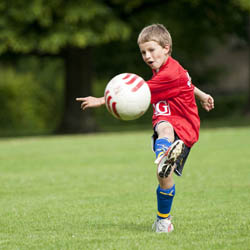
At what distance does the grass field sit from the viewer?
5.44 metres

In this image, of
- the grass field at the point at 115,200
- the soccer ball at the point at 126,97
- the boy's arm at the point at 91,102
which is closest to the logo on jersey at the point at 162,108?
the soccer ball at the point at 126,97

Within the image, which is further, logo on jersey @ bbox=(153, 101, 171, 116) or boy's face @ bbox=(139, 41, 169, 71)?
logo on jersey @ bbox=(153, 101, 171, 116)

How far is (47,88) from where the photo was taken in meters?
33.5

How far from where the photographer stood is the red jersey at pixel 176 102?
Answer: 5.99 metres

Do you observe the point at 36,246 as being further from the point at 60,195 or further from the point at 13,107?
the point at 13,107

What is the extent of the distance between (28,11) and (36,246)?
16446 millimetres

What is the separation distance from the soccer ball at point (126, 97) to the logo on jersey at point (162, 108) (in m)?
0.53

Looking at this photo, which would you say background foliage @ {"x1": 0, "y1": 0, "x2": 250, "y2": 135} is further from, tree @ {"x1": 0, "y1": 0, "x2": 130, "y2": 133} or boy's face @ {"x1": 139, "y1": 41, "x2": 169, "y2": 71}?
boy's face @ {"x1": 139, "y1": 41, "x2": 169, "y2": 71}

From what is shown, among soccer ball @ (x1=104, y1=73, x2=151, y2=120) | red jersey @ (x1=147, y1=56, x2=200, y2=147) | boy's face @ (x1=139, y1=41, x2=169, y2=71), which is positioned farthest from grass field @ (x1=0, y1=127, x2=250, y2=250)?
boy's face @ (x1=139, y1=41, x2=169, y2=71)

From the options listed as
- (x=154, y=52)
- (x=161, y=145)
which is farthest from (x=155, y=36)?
(x=161, y=145)

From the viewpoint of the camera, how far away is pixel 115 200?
26.4ft

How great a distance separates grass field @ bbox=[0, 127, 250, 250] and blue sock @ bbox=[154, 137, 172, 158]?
760mm

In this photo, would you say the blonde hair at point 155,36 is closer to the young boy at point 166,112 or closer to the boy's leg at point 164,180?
the young boy at point 166,112

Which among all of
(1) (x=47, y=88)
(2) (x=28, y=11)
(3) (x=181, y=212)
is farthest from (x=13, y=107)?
(3) (x=181, y=212)
